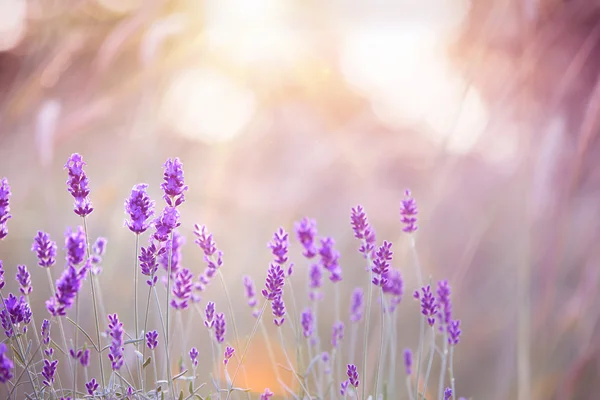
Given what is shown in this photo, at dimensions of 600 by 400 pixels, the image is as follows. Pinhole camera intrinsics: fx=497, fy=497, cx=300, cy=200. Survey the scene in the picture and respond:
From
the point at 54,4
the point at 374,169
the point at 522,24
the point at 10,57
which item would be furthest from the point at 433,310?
the point at 10,57

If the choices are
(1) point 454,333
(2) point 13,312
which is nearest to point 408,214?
(1) point 454,333

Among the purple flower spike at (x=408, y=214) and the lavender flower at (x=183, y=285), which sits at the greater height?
the purple flower spike at (x=408, y=214)

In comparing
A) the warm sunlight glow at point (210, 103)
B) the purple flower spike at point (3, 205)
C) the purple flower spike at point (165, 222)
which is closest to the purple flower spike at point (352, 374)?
Answer: the purple flower spike at point (165, 222)

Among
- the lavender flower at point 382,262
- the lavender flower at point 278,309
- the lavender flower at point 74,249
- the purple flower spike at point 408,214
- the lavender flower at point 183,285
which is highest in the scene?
the purple flower spike at point 408,214

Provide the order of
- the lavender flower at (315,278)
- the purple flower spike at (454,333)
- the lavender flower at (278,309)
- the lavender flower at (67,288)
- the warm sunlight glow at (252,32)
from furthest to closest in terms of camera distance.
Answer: the warm sunlight glow at (252,32)
the lavender flower at (315,278)
the purple flower spike at (454,333)
the lavender flower at (278,309)
the lavender flower at (67,288)

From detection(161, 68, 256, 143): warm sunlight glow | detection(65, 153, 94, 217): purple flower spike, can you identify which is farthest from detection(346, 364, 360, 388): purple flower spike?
detection(161, 68, 256, 143): warm sunlight glow

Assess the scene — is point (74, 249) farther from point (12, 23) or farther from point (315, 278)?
point (12, 23)

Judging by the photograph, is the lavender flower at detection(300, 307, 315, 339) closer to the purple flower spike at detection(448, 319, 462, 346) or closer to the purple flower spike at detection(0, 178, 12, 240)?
the purple flower spike at detection(448, 319, 462, 346)

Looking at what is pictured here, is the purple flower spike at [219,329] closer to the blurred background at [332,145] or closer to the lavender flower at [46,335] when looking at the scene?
the lavender flower at [46,335]
